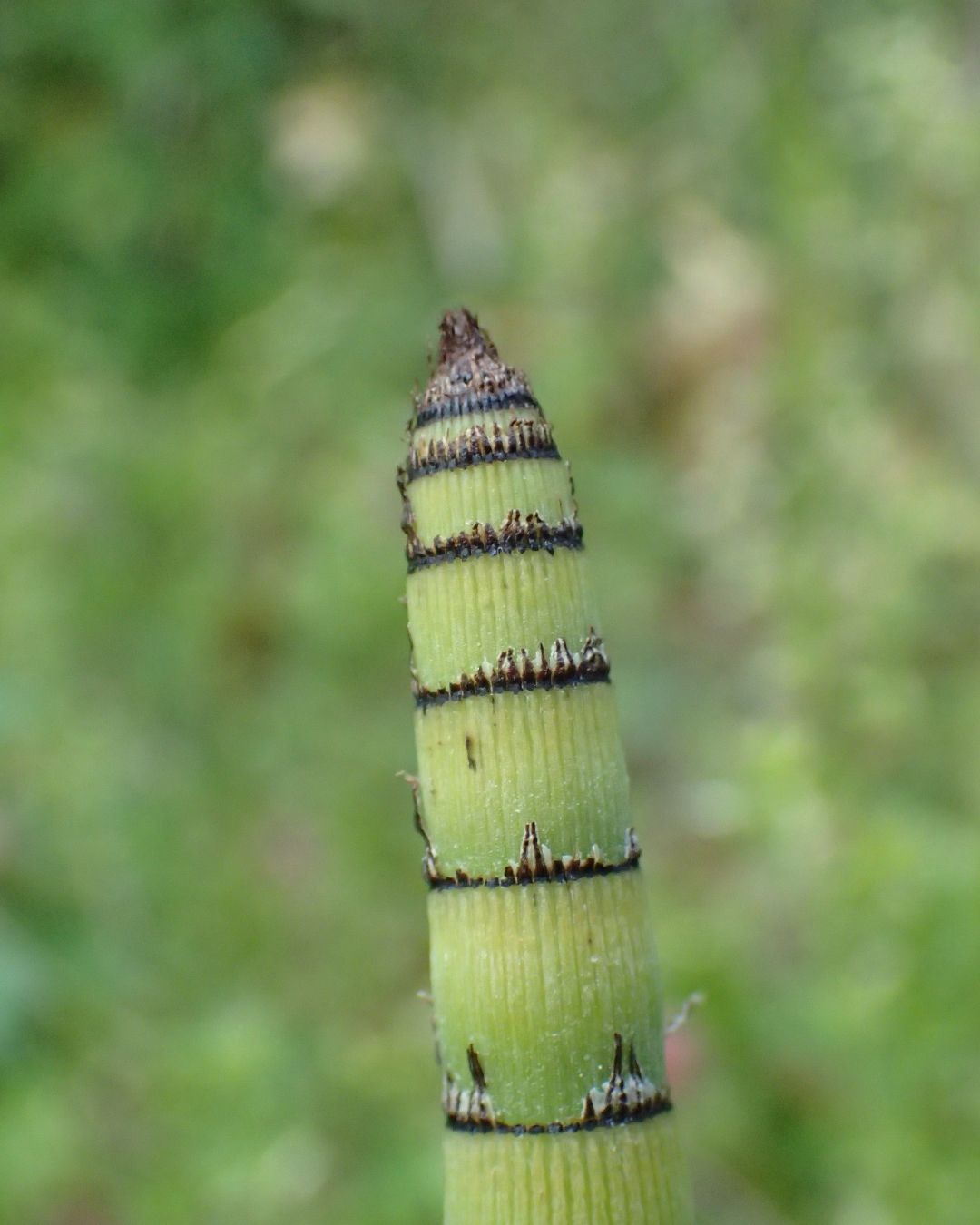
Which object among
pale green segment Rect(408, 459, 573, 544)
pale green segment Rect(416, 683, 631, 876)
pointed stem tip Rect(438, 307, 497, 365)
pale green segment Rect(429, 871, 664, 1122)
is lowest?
pale green segment Rect(429, 871, 664, 1122)

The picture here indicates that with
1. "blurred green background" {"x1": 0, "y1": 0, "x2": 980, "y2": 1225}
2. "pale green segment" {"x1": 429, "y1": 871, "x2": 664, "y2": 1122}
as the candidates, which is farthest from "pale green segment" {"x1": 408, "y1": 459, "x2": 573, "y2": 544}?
"blurred green background" {"x1": 0, "y1": 0, "x2": 980, "y2": 1225}

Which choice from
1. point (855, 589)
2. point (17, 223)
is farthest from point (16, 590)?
point (855, 589)

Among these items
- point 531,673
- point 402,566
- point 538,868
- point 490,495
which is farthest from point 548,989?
point 402,566

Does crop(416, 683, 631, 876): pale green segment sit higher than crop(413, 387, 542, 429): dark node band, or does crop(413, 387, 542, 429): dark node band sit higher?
crop(413, 387, 542, 429): dark node band

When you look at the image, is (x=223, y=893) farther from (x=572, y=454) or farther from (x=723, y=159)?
(x=723, y=159)

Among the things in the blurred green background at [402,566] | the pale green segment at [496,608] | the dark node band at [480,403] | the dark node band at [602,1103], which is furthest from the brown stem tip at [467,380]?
the blurred green background at [402,566]

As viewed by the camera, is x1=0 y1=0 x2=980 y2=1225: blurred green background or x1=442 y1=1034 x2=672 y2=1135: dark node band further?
x1=0 y1=0 x2=980 y2=1225: blurred green background

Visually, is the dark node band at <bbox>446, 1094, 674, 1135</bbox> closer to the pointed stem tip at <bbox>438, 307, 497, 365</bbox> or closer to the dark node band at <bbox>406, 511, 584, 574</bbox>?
the dark node band at <bbox>406, 511, 584, 574</bbox>

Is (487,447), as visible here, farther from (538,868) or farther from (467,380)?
(538,868)
